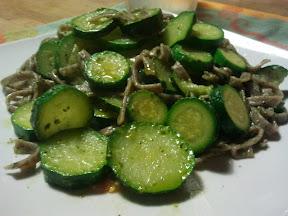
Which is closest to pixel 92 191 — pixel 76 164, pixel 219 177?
pixel 76 164

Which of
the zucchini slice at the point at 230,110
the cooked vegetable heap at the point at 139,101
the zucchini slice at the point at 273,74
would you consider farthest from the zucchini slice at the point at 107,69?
the zucchini slice at the point at 273,74

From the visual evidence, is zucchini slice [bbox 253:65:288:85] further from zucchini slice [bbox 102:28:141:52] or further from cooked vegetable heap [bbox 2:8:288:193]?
zucchini slice [bbox 102:28:141:52]

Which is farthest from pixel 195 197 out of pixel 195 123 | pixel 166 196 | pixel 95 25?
pixel 95 25

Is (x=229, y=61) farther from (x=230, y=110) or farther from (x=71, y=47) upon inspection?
(x=71, y=47)

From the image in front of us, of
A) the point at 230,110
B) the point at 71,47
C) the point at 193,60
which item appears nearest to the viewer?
the point at 230,110

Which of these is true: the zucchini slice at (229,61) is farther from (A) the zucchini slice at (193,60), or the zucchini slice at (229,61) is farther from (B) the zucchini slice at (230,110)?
(B) the zucchini slice at (230,110)

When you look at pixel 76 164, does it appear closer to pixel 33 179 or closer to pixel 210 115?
pixel 33 179
